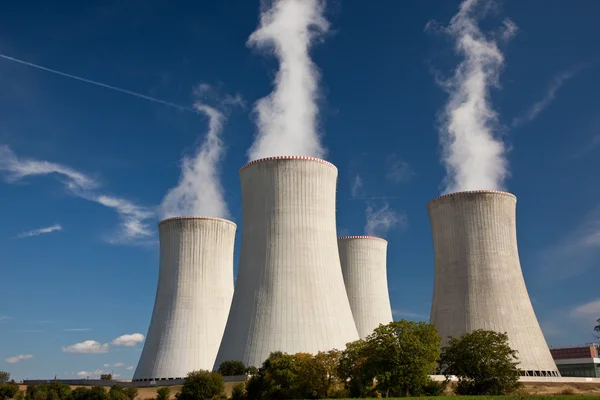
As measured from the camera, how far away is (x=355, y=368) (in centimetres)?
2519

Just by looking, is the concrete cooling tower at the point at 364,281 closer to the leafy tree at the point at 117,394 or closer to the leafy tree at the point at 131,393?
the leafy tree at the point at 131,393

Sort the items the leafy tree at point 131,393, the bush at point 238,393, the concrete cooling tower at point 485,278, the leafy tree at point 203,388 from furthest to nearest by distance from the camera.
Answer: the concrete cooling tower at point 485,278, the leafy tree at point 131,393, the leafy tree at point 203,388, the bush at point 238,393

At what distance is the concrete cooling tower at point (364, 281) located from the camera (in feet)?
156

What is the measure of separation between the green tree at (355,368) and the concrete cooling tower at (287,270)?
11.8ft

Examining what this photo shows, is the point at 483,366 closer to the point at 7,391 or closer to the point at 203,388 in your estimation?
the point at 203,388

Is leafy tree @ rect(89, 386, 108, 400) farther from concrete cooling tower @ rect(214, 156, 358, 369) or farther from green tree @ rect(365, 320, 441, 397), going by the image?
green tree @ rect(365, 320, 441, 397)

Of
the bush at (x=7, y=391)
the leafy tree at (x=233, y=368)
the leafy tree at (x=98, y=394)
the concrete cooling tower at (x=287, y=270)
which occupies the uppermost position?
the concrete cooling tower at (x=287, y=270)

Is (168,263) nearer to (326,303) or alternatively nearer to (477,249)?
(326,303)

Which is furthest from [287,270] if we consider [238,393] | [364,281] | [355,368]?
[364,281]

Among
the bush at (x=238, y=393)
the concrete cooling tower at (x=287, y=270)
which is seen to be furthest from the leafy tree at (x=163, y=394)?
the bush at (x=238, y=393)

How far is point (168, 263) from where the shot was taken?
38906 mm

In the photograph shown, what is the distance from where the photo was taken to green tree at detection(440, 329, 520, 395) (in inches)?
1055

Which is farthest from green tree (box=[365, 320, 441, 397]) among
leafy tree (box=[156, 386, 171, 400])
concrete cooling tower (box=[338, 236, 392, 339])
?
concrete cooling tower (box=[338, 236, 392, 339])

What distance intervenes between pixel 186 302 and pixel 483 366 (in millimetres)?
18350
